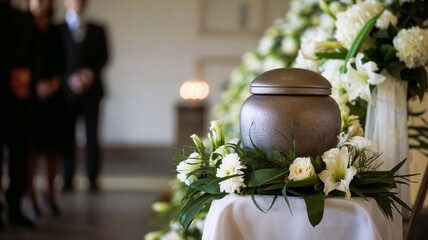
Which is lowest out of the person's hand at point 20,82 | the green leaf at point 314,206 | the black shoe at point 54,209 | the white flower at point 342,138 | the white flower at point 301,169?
the black shoe at point 54,209

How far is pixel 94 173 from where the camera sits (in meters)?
6.85

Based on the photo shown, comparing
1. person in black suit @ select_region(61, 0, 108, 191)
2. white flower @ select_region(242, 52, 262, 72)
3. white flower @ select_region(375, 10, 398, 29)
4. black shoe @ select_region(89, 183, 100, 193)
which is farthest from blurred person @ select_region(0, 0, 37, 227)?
white flower @ select_region(375, 10, 398, 29)

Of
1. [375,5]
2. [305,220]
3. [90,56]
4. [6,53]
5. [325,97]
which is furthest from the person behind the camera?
[90,56]

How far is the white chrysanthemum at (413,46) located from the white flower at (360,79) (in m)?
0.09

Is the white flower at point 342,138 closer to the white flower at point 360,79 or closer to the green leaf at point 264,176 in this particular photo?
the green leaf at point 264,176

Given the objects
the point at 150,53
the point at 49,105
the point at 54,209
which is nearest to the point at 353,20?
the point at 54,209

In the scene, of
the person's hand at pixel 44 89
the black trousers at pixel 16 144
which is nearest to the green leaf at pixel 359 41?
the black trousers at pixel 16 144

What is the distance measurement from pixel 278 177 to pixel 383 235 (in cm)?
27

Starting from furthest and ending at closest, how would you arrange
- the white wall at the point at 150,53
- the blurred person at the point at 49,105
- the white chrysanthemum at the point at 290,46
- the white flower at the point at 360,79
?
the white wall at the point at 150,53
the blurred person at the point at 49,105
the white chrysanthemum at the point at 290,46
the white flower at the point at 360,79

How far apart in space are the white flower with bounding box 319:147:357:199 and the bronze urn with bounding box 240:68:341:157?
0.06 meters

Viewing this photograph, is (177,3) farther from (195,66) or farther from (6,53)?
(6,53)

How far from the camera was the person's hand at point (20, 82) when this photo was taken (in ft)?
A: 15.4

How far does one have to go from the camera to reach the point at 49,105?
5.93m

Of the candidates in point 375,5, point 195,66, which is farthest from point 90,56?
point 375,5
